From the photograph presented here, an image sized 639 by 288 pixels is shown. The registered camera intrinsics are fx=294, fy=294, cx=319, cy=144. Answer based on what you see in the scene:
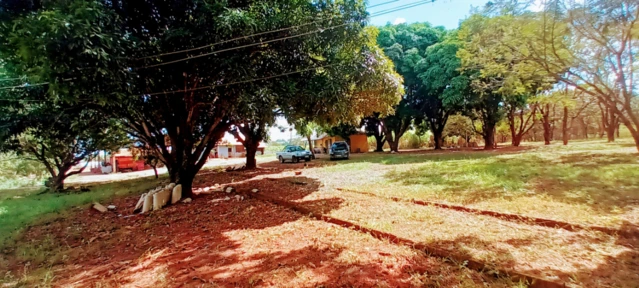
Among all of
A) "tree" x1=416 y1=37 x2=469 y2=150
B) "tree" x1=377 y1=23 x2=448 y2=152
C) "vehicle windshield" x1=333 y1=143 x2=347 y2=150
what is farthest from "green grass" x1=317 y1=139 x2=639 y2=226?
"tree" x1=377 y1=23 x2=448 y2=152

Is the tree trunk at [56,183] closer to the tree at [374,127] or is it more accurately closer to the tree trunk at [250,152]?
the tree trunk at [250,152]

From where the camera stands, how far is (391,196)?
6.96 meters

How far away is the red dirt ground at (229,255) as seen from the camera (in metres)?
3.15

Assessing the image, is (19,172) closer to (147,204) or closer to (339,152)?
(147,204)

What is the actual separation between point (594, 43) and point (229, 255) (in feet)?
34.1

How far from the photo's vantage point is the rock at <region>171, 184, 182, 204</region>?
25.9ft

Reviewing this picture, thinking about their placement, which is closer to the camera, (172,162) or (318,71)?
(318,71)

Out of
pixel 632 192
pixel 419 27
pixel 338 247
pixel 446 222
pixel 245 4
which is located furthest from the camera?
pixel 419 27

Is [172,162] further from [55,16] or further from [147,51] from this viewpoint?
[55,16]

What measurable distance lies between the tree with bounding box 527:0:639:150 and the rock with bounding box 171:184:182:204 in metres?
10.4

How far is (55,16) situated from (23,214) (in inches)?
267

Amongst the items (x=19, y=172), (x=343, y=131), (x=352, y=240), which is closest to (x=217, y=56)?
(x=352, y=240)

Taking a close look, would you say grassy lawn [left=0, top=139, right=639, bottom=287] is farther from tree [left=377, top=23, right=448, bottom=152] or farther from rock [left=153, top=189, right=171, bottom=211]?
tree [left=377, top=23, right=448, bottom=152]

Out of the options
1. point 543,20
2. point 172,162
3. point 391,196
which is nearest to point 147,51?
point 172,162
